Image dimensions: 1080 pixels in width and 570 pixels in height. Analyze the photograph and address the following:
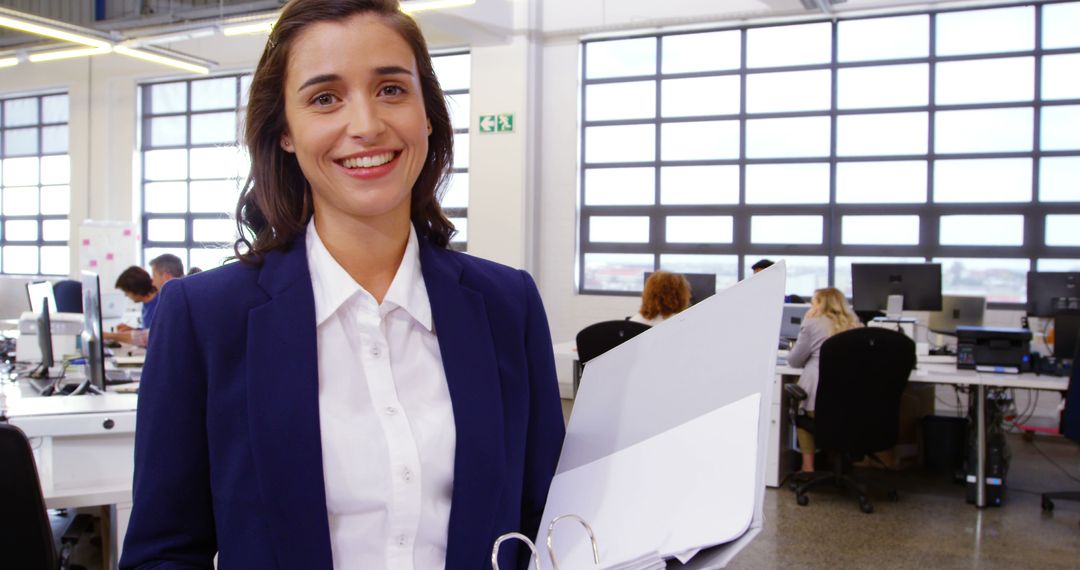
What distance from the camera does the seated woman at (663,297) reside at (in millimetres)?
5250

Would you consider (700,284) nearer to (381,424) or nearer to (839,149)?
(839,149)

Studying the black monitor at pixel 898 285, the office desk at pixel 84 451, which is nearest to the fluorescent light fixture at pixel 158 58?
the office desk at pixel 84 451

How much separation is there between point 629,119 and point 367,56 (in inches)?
306

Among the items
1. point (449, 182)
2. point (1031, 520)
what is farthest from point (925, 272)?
point (449, 182)

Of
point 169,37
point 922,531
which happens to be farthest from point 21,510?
point 169,37

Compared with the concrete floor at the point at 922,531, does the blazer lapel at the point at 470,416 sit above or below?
above

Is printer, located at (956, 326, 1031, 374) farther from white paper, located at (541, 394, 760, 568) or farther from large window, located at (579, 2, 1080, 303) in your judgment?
white paper, located at (541, 394, 760, 568)

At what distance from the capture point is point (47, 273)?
11445 mm

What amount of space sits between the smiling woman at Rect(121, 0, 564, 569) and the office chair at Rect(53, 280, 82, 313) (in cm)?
739

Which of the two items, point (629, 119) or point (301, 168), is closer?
point (301, 168)

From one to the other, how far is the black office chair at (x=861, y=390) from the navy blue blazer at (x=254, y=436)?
12.7 ft

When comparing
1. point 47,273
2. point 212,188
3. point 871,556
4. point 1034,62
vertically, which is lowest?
point 871,556

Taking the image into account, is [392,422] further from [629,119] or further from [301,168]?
[629,119]

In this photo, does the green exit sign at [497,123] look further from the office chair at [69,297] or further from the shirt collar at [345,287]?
the shirt collar at [345,287]
